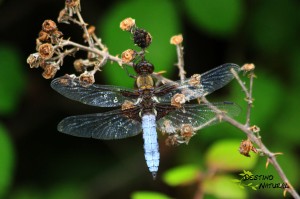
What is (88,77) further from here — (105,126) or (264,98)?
(264,98)

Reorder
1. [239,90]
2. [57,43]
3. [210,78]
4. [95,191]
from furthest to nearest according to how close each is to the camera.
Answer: [95,191] < [239,90] < [210,78] < [57,43]

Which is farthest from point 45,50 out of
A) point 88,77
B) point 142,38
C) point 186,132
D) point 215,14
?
point 215,14

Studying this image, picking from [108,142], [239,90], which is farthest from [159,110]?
[108,142]

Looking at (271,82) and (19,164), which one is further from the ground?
(271,82)

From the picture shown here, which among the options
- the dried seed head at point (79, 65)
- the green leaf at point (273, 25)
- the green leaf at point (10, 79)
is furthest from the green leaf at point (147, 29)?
the dried seed head at point (79, 65)

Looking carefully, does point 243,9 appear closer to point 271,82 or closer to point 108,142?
point 271,82

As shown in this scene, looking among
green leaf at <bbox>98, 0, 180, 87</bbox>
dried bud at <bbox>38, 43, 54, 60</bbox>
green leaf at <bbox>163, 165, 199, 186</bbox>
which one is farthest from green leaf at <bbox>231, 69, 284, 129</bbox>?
dried bud at <bbox>38, 43, 54, 60</bbox>

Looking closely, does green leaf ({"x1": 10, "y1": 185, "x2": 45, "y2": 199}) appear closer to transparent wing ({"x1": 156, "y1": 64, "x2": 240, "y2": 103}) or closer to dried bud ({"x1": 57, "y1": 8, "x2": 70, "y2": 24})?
transparent wing ({"x1": 156, "y1": 64, "x2": 240, "y2": 103})

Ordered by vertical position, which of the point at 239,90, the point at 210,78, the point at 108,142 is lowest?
the point at 210,78
